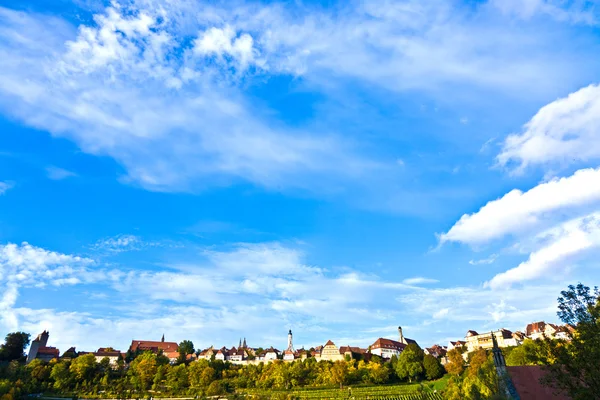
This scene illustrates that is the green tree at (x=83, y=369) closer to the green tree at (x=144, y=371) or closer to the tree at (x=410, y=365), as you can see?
the green tree at (x=144, y=371)

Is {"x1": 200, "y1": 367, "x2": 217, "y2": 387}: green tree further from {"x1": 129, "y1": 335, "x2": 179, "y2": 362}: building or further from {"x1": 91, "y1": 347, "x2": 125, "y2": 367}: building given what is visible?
{"x1": 129, "y1": 335, "x2": 179, "y2": 362}: building

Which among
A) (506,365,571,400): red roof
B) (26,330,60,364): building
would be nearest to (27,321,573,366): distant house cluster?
(26,330,60,364): building

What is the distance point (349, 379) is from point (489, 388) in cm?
7182

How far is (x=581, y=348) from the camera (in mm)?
22297

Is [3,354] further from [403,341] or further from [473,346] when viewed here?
[473,346]

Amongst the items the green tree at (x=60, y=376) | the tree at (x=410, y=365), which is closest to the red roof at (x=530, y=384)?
the tree at (x=410, y=365)

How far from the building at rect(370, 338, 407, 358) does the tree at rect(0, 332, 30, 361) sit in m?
124

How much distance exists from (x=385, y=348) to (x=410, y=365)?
47.9 m

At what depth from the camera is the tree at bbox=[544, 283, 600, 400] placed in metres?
21.7

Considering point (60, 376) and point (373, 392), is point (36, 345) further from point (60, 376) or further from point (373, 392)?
point (373, 392)

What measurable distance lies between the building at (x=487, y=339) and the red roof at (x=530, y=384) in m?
104

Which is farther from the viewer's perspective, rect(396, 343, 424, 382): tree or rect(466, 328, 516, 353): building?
rect(466, 328, 516, 353): building

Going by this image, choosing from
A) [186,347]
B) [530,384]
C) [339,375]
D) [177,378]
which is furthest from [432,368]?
[186,347]

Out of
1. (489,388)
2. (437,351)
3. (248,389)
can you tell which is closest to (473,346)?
(437,351)
